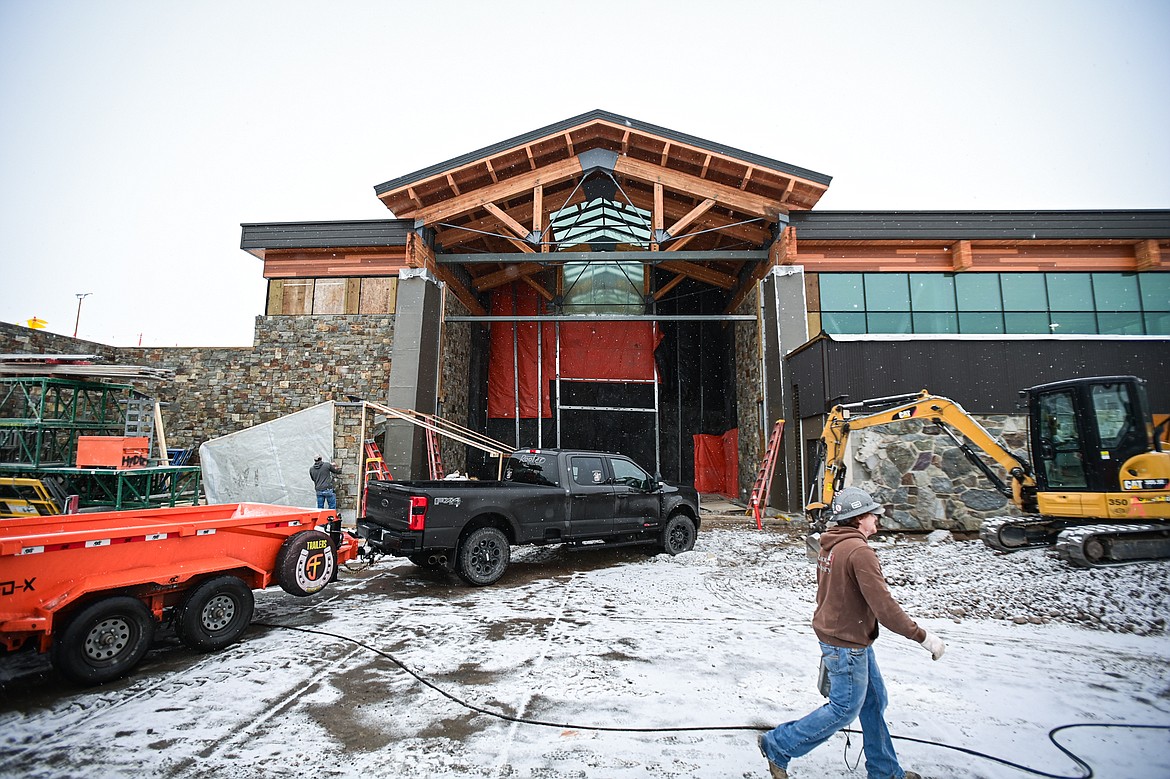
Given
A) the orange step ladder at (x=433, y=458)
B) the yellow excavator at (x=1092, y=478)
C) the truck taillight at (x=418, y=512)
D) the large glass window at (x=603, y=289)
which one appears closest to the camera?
the truck taillight at (x=418, y=512)

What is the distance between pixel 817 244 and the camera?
632 inches

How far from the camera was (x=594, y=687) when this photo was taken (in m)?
4.45

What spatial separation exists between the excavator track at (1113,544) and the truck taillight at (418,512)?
27.1 feet

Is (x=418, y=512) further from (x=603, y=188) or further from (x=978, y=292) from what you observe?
(x=978, y=292)

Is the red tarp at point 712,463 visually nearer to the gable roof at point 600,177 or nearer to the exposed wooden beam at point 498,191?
the gable roof at point 600,177

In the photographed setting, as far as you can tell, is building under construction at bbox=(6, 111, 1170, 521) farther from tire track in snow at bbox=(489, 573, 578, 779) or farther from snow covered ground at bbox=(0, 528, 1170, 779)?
tire track in snow at bbox=(489, 573, 578, 779)

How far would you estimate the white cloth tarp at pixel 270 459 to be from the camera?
13461mm

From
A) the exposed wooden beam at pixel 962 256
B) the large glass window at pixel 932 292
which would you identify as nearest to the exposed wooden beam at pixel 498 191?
the large glass window at pixel 932 292

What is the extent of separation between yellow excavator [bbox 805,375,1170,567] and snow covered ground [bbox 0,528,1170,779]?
539mm

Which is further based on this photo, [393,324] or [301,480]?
[393,324]

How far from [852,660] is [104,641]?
5.35 meters

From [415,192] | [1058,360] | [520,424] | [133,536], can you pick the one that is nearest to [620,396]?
[520,424]

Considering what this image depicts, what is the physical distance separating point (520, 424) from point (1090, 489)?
1557 centimetres

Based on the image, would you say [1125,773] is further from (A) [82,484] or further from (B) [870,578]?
(A) [82,484]
